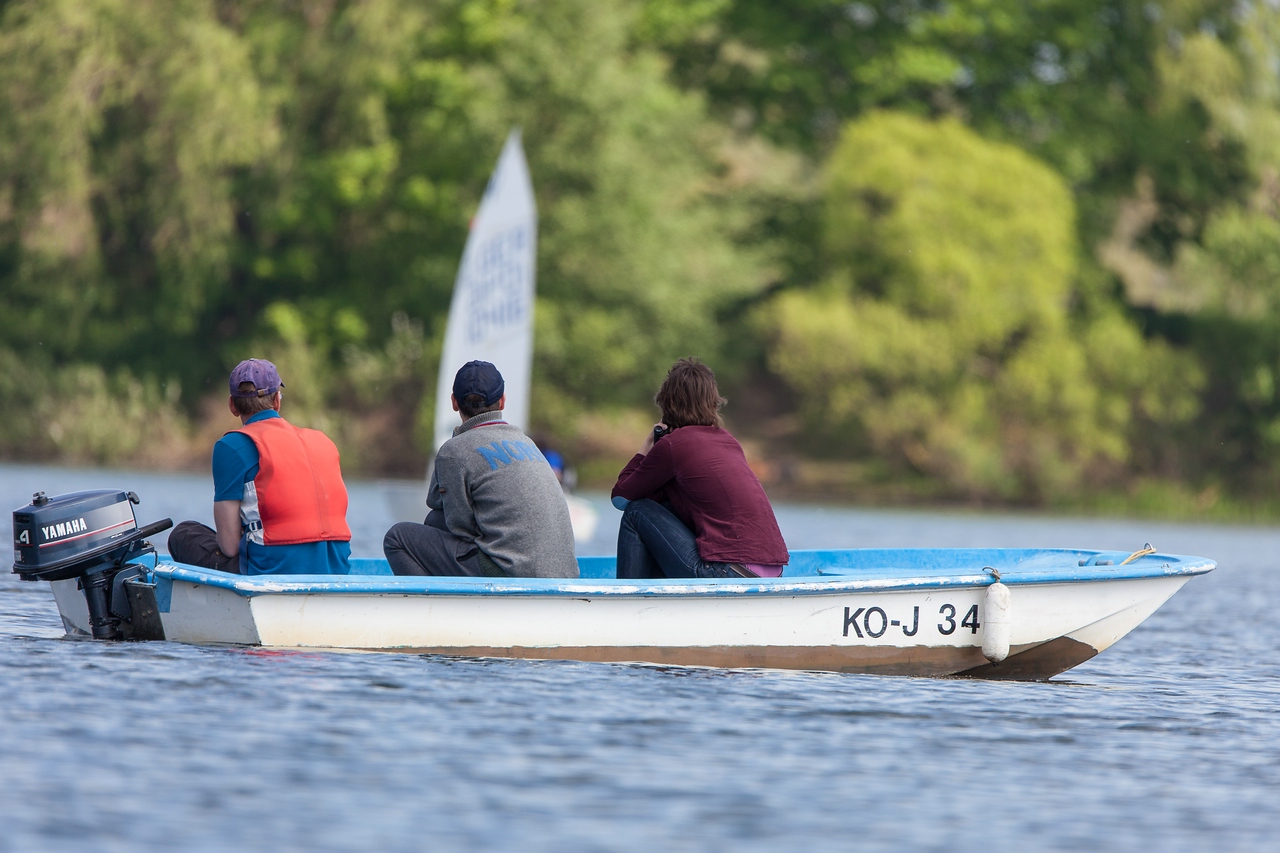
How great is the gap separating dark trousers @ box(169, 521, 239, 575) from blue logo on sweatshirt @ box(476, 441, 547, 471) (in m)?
1.29

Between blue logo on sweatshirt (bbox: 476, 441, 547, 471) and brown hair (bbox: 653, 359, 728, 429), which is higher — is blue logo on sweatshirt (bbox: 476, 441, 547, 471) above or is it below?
below

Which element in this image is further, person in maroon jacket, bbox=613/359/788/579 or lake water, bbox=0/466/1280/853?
person in maroon jacket, bbox=613/359/788/579

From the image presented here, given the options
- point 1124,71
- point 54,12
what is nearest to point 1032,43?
point 1124,71

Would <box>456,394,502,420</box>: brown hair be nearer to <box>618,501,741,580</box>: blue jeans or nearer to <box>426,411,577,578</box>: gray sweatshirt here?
<box>426,411,577,578</box>: gray sweatshirt

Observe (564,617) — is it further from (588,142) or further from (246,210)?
(246,210)

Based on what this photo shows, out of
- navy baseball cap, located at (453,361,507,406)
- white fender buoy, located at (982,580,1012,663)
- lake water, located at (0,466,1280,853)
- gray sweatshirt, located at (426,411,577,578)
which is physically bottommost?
lake water, located at (0,466,1280,853)

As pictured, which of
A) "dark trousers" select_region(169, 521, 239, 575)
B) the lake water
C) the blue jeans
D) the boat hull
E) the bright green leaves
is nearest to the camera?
the lake water

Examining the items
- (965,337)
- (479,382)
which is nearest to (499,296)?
(479,382)

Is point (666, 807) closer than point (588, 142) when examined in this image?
Yes

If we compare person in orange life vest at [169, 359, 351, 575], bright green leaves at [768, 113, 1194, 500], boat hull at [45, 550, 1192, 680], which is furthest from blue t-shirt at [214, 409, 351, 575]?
bright green leaves at [768, 113, 1194, 500]

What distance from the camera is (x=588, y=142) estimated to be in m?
33.0

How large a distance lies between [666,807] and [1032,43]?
35.2 meters

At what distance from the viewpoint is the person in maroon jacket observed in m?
8.15

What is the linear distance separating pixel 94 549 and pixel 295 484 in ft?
3.50
